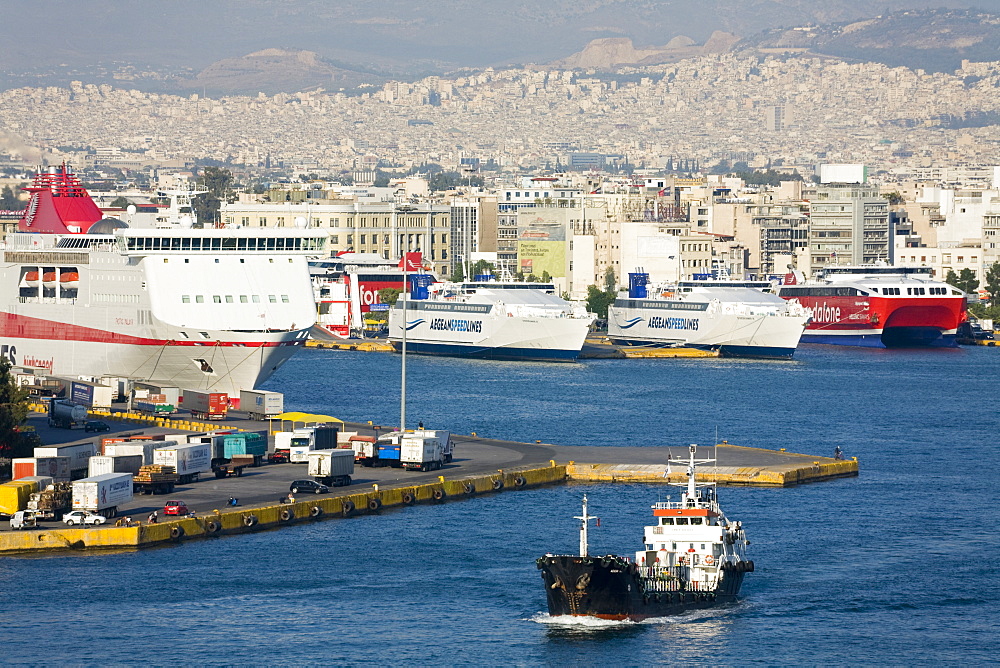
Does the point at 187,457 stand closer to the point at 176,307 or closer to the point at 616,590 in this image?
the point at 616,590

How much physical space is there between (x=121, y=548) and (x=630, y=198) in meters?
148

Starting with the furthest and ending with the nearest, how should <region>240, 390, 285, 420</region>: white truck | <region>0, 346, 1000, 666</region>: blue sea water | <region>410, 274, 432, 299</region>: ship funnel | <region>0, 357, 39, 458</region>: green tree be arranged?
<region>410, 274, 432, 299</region>: ship funnel → <region>240, 390, 285, 420</region>: white truck → <region>0, 357, 39, 458</region>: green tree → <region>0, 346, 1000, 666</region>: blue sea water

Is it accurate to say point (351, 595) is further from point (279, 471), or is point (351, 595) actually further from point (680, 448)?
point (680, 448)

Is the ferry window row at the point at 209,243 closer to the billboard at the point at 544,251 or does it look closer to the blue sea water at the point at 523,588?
the blue sea water at the point at 523,588

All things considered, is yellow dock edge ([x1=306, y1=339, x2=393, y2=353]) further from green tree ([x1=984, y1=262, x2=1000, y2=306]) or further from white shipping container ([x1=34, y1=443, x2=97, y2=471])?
white shipping container ([x1=34, y1=443, x2=97, y2=471])

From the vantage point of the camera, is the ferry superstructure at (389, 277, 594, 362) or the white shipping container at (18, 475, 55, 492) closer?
the white shipping container at (18, 475, 55, 492)

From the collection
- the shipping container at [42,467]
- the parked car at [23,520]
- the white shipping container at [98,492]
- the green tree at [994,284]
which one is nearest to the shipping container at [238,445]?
the shipping container at [42,467]

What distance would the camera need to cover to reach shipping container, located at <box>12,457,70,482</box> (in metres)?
51.2

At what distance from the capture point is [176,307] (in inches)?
2995

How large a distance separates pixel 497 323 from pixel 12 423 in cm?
6521

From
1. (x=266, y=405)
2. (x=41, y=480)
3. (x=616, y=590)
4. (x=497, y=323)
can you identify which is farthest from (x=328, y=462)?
(x=497, y=323)

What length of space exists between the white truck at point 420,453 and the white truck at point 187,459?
18.7 ft

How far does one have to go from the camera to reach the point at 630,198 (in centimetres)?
19275

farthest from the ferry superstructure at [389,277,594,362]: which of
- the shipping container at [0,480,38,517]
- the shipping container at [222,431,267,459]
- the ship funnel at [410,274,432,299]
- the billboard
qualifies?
the shipping container at [0,480,38,517]
